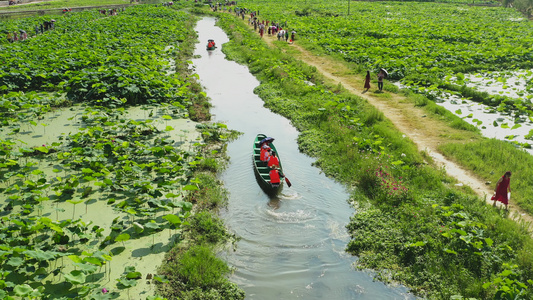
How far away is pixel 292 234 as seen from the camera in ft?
34.0

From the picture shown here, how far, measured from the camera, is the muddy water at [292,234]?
28.4 ft

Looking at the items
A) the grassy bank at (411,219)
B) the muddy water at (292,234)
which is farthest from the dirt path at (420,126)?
the muddy water at (292,234)

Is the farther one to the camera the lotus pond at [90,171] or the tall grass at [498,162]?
the tall grass at [498,162]

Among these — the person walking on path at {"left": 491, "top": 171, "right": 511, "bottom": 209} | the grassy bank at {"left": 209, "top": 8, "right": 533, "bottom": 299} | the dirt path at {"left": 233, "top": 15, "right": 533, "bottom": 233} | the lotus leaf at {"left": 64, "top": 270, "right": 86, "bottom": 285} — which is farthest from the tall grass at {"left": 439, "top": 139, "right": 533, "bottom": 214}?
the lotus leaf at {"left": 64, "top": 270, "right": 86, "bottom": 285}

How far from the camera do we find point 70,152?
13.0 m

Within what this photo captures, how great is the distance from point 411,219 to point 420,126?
7.35 m

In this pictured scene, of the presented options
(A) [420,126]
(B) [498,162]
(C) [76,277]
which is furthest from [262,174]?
(A) [420,126]

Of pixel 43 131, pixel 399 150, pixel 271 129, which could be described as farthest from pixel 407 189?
pixel 43 131

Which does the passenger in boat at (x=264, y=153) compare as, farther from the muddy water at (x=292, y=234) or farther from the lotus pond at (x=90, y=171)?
the lotus pond at (x=90, y=171)

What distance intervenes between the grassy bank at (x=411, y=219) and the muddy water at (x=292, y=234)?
478 millimetres

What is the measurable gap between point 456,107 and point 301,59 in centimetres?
1361

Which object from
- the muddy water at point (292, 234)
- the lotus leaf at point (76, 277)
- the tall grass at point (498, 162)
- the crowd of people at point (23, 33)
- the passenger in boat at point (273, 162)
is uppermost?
the crowd of people at point (23, 33)

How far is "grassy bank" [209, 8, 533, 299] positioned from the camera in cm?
840

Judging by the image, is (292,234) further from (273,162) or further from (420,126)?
(420,126)
